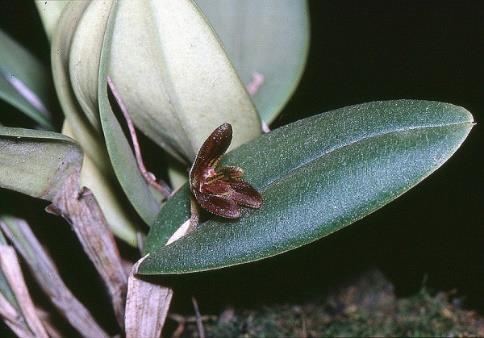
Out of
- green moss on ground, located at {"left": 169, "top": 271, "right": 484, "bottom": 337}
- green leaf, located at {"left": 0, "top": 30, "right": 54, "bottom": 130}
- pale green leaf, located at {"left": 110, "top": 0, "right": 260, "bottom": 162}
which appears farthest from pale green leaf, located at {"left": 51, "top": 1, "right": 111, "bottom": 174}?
green moss on ground, located at {"left": 169, "top": 271, "right": 484, "bottom": 337}

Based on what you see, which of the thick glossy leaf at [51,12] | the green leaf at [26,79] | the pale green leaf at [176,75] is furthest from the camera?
the green leaf at [26,79]

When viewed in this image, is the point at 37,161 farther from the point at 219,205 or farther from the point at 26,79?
the point at 26,79

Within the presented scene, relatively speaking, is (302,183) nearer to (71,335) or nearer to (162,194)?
(162,194)

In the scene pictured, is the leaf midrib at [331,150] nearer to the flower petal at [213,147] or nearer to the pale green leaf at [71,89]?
the flower petal at [213,147]

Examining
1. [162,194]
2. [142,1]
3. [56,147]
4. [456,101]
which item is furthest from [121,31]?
[456,101]

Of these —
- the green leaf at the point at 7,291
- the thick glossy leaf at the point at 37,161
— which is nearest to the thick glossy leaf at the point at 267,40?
the thick glossy leaf at the point at 37,161

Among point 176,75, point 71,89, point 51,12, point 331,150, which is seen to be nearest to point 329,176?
point 331,150

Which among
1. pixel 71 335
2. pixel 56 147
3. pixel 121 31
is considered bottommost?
pixel 71 335
